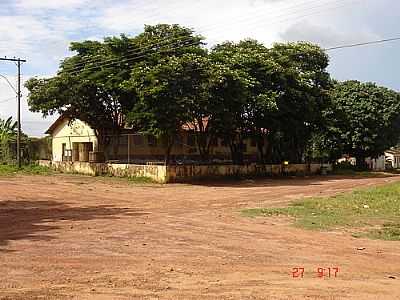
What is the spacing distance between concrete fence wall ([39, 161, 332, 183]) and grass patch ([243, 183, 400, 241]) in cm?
1183

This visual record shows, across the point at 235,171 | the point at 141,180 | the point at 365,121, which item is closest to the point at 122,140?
the point at 141,180

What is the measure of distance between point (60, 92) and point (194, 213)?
67.6 feet

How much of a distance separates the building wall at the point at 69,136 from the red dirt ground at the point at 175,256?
24.8 m

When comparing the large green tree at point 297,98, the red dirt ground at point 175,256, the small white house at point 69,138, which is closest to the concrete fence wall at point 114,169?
the small white house at point 69,138

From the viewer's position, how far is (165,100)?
1136 inches

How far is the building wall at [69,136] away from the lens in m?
42.5

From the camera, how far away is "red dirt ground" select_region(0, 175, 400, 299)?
7168 millimetres

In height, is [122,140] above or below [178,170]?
above

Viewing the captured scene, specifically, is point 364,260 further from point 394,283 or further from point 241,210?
point 241,210

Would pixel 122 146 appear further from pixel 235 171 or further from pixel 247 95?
pixel 247 95

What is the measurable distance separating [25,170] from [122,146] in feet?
24.5

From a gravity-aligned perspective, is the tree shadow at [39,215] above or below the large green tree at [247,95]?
below

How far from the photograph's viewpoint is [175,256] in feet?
31.5

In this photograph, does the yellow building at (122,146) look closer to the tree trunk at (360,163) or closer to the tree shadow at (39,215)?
the tree trunk at (360,163)
